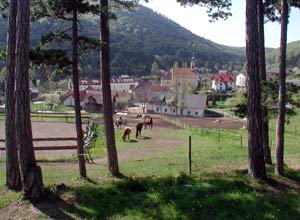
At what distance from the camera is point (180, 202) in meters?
7.96

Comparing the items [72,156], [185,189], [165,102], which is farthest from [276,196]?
Answer: [165,102]

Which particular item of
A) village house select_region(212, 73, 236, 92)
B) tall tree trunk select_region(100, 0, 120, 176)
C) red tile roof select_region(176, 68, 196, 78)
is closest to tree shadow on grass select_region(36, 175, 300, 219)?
tall tree trunk select_region(100, 0, 120, 176)

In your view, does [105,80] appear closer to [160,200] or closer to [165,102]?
[160,200]

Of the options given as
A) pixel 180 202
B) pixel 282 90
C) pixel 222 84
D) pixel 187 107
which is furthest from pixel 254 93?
pixel 222 84

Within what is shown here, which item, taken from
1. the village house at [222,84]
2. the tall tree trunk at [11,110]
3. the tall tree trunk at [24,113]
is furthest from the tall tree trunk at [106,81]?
the village house at [222,84]

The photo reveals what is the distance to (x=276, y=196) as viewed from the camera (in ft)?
28.0

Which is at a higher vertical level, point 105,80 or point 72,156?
point 105,80

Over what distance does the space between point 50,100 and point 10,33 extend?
7962 cm

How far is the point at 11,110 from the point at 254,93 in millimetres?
A: 6119

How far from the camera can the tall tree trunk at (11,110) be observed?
10344 millimetres

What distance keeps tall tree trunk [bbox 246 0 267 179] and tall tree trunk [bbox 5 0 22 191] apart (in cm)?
581

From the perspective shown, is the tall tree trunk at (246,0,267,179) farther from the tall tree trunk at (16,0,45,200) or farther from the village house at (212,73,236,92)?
the village house at (212,73,236,92)

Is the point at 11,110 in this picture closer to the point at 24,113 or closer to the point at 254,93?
the point at 24,113

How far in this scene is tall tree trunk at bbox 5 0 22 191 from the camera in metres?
10.3
